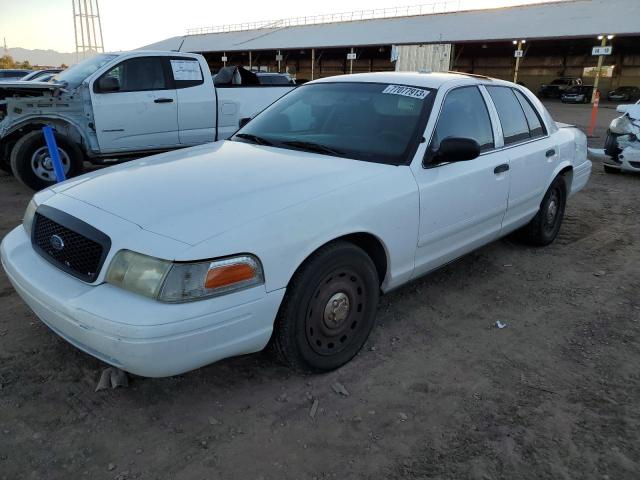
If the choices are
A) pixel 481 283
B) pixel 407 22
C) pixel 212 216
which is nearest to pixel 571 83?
pixel 407 22

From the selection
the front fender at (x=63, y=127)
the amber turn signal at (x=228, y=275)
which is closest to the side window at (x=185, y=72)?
the front fender at (x=63, y=127)

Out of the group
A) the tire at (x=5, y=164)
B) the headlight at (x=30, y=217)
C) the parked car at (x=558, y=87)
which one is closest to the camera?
the headlight at (x=30, y=217)

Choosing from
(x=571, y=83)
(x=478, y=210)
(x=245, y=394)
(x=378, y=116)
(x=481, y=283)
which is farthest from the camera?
(x=571, y=83)

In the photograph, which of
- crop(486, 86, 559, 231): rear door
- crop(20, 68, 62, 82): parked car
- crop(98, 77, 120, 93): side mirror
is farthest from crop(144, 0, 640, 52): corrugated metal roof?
crop(486, 86, 559, 231): rear door

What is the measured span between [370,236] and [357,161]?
511 mm

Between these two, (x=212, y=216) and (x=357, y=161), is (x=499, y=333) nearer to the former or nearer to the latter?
(x=357, y=161)

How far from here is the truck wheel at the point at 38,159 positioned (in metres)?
6.81

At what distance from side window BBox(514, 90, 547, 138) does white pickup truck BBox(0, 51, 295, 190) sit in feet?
11.7

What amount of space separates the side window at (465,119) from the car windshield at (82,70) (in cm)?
557

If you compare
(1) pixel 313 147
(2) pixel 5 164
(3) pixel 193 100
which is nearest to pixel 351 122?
(1) pixel 313 147

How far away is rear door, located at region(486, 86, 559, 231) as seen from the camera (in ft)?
13.7

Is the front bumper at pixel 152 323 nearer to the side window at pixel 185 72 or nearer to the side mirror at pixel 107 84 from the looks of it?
the side mirror at pixel 107 84

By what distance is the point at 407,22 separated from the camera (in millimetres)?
38781

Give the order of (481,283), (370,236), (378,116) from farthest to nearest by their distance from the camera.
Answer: (481,283)
(378,116)
(370,236)
